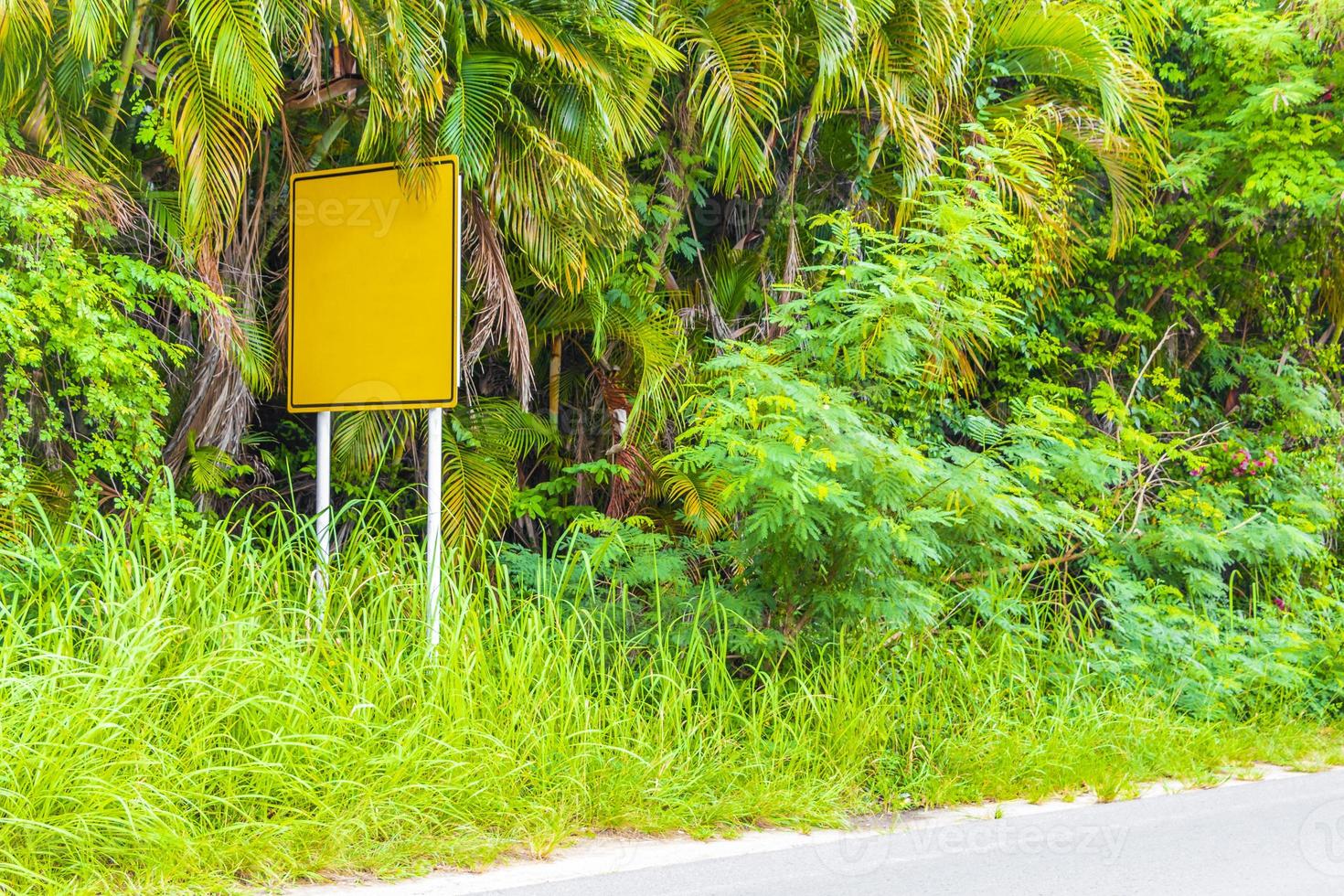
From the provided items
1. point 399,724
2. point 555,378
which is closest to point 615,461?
point 555,378

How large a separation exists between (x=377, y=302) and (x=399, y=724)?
199 centimetres

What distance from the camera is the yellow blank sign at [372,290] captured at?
17.6 feet

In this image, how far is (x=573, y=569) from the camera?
6.57 meters

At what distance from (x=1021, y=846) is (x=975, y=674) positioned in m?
1.66

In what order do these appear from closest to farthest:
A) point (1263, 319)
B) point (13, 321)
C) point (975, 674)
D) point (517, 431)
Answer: point (13, 321)
point (975, 674)
point (517, 431)
point (1263, 319)

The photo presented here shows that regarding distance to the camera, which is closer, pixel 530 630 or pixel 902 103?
pixel 530 630

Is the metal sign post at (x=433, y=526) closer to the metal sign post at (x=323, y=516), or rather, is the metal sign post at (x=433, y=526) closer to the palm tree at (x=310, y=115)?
the metal sign post at (x=323, y=516)

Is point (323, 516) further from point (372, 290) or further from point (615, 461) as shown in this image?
point (615, 461)

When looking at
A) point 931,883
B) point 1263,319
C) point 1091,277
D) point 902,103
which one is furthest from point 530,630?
point 1263,319

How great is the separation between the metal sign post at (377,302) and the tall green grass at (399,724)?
1.22 feet

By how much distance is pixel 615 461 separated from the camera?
8039 mm

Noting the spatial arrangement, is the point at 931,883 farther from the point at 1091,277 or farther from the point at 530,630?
the point at 1091,277

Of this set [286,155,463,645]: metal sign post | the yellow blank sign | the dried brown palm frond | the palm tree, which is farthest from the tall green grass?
the palm tree

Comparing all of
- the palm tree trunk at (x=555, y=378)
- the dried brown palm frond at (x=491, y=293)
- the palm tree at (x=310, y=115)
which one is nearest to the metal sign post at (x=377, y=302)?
the palm tree at (x=310, y=115)
